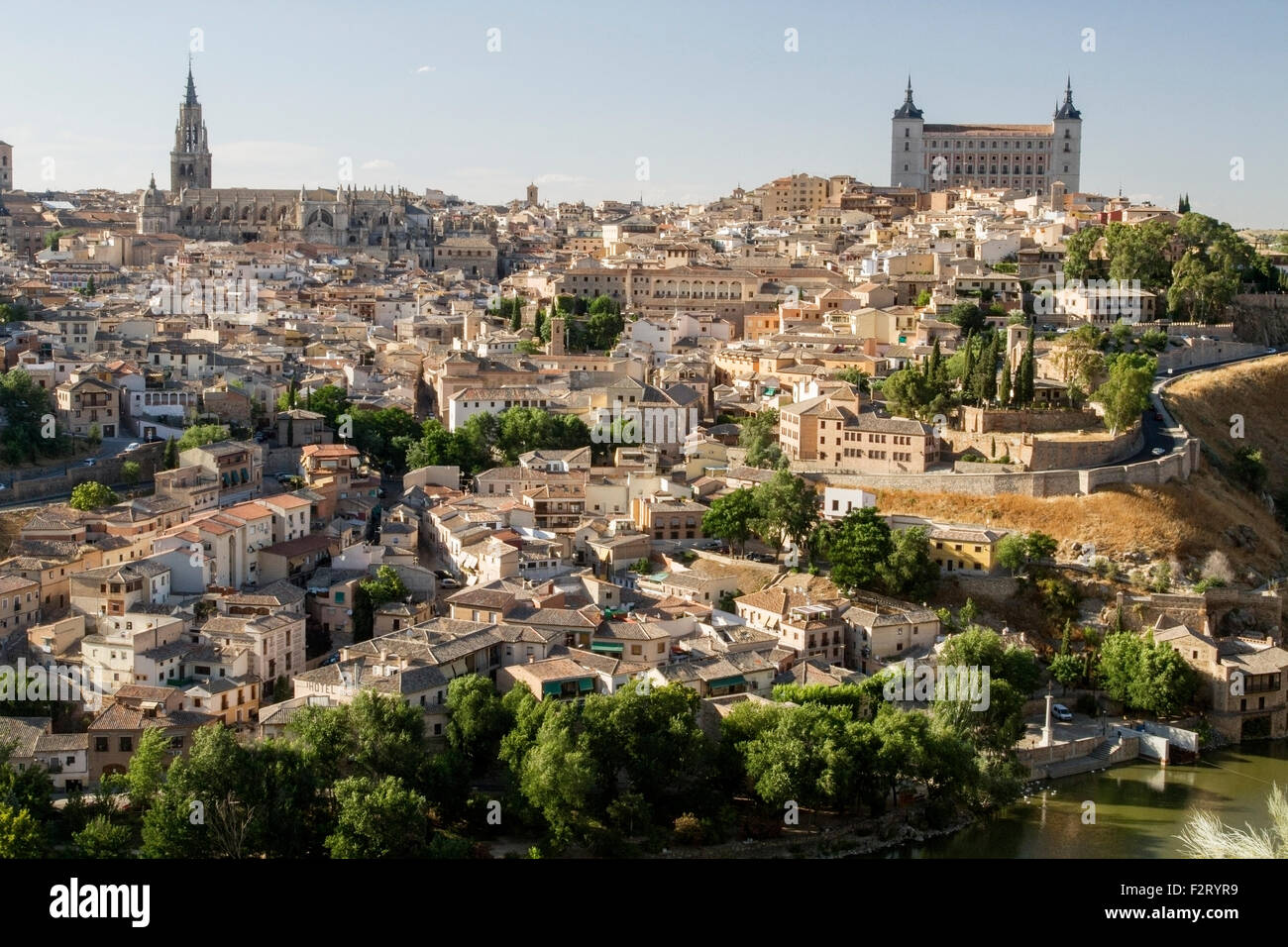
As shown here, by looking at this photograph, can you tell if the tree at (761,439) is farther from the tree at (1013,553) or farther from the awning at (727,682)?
the awning at (727,682)

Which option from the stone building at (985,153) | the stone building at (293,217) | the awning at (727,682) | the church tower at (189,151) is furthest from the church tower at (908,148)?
the awning at (727,682)

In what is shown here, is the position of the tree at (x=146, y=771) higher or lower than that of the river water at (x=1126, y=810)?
higher

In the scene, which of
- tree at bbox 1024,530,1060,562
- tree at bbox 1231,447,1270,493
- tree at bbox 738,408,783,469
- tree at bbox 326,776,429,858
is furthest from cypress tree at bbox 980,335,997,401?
tree at bbox 326,776,429,858

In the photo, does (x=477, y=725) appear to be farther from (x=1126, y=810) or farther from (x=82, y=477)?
(x=82, y=477)

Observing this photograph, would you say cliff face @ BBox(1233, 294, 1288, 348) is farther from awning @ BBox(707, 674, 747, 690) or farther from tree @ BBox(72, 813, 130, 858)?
tree @ BBox(72, 813, 130, 858)

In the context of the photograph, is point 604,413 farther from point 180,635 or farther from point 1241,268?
point 1241,268

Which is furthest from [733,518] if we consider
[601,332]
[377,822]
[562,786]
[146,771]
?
[601,332]
